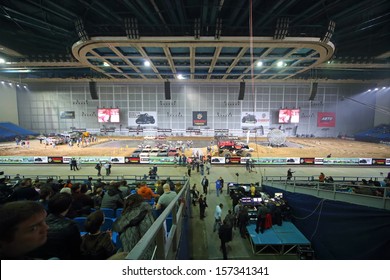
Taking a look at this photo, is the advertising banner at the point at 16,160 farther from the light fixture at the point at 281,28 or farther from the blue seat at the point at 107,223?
the light fixture at the point at 281,28

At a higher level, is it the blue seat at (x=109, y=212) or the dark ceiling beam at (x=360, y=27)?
the dark ceiling beam at (x=360, y=27)

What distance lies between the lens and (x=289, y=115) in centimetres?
3634

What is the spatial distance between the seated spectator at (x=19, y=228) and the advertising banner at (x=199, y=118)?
36.8 m

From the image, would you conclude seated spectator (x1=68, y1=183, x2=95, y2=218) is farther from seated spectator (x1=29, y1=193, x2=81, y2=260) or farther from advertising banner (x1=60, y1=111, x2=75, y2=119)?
advertising banner (x1=60, y1=111, x2=75, y2=119)

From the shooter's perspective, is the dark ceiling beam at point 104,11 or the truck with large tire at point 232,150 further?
the truck with large tire at point 232,150

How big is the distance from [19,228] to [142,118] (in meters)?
38.2

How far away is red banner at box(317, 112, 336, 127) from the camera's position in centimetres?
3766

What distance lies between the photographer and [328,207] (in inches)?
226

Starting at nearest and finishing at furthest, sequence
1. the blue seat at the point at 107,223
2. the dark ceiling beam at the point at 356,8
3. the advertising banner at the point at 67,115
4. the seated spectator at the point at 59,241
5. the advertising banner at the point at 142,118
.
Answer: the seated spectator at the point at 59,241, the blue seat at the point at 107,223, the dark ceiling beam at the point at 356,8, the advertising banner at the point at 142,118, the advertising banner at the point at 67,115

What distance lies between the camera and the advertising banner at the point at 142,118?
37.4m

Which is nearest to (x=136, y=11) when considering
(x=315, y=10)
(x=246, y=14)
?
(x=246, y=14)

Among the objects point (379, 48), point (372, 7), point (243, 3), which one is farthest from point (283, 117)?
point (243, 3)

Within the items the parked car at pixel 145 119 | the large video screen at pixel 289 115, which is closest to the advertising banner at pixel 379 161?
the large video screen at pixel 289 115

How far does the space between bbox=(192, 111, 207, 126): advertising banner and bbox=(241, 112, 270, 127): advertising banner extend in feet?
27.6
